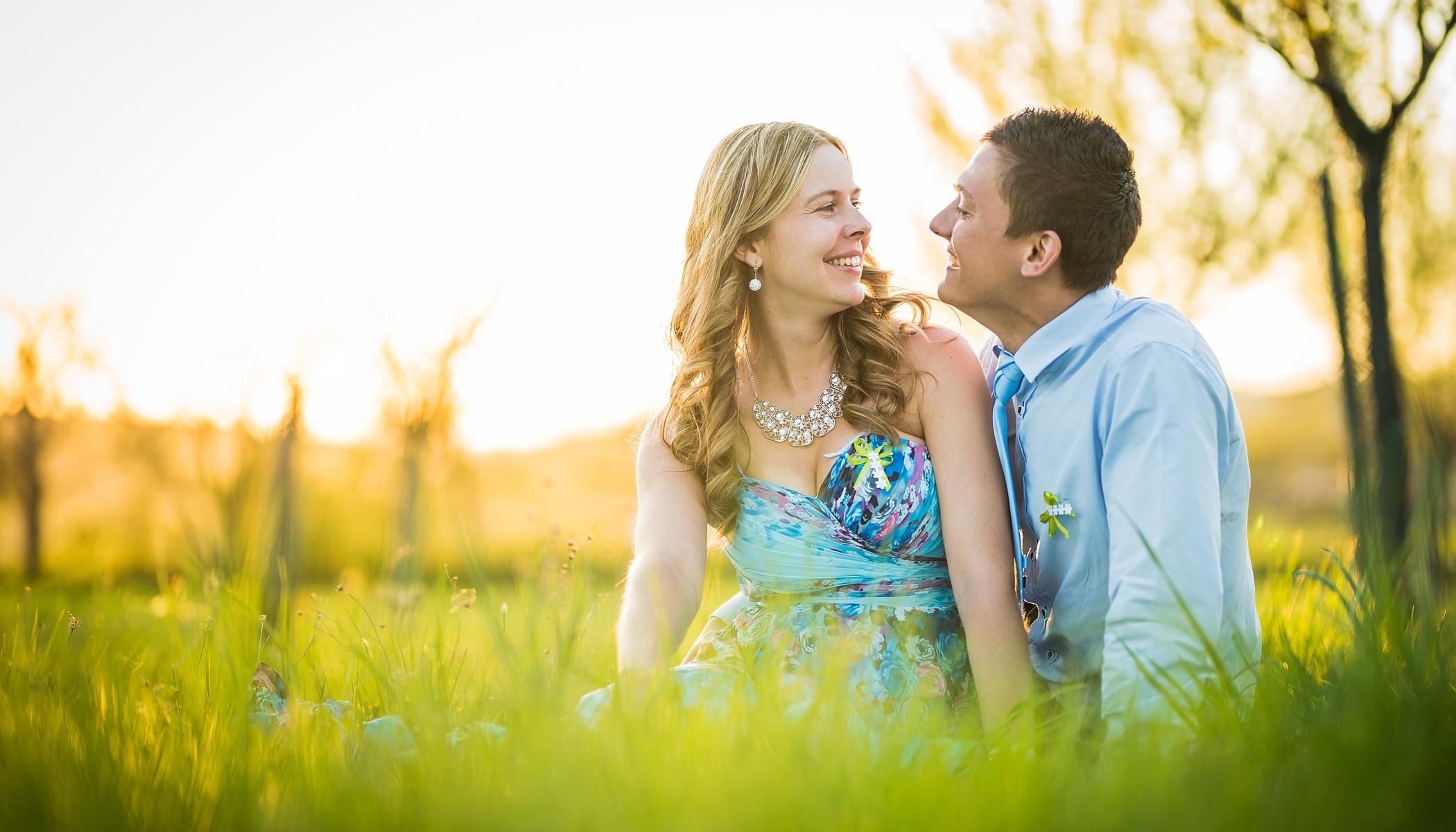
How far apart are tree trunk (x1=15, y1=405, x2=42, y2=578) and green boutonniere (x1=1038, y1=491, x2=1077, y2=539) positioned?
8.25 meters

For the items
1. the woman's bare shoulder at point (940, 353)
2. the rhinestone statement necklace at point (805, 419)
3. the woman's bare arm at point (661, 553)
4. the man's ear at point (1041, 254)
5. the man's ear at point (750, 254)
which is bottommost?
the woman's bare arm at point (661, 553)

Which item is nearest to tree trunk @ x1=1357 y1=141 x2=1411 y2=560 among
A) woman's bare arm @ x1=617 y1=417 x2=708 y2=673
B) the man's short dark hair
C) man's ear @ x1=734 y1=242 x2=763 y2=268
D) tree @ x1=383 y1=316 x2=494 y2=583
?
the man's short dark hair

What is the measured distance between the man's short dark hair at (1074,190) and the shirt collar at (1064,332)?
0.09 m

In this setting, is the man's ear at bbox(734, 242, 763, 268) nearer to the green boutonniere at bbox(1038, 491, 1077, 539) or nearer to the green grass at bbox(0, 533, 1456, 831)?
the green boutonniere at bbox(1038, 491, 1077, 539)

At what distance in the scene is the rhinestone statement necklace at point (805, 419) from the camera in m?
3.14

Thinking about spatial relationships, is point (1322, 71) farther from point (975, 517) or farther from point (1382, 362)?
point (975, 517)

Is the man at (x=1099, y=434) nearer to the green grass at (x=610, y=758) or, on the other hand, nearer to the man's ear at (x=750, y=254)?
the green grass at (x=610, y=758)

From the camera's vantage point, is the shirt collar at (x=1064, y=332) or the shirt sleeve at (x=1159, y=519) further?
the shirt collar at (x=1064, y=332)

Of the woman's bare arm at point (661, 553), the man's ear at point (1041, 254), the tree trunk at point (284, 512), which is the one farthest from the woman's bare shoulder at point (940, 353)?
the tree trunk at point (284, 512)

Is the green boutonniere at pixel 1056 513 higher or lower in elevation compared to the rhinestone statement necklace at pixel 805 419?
lower

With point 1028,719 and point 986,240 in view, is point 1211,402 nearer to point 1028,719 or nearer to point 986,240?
point 986,240

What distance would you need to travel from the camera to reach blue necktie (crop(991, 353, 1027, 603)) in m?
2.82

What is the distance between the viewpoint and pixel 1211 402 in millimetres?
2408

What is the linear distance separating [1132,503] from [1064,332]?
0.60 metres
